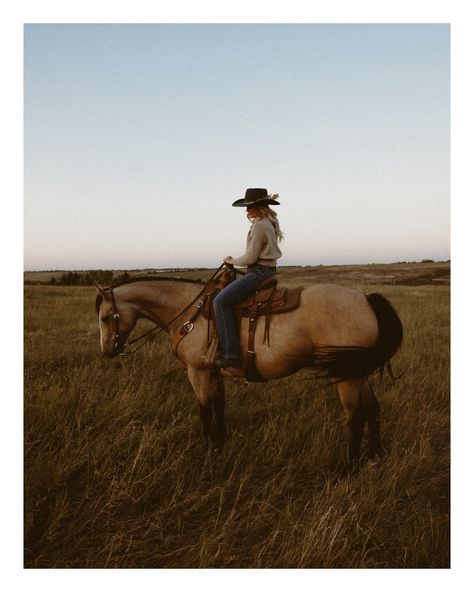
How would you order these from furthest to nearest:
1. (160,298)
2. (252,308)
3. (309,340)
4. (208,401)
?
(160,298)
(208,401)
(252,308)
(309,340)

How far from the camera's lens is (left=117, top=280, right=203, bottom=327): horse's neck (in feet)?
13.7

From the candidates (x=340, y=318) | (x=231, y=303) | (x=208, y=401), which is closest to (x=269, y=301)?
(x=231, y=303)

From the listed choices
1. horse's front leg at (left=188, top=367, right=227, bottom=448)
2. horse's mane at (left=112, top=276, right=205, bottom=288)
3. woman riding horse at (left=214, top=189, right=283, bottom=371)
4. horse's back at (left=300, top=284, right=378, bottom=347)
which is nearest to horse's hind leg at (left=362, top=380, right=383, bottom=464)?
horse's back at (left=300, top=284, right=378, bottom=347)

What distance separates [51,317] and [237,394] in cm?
834

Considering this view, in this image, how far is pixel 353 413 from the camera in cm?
360

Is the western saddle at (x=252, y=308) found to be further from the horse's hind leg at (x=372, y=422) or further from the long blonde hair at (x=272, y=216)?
the horse's hind leg at (x=372, y=422)

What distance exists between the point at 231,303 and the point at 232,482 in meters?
1.72

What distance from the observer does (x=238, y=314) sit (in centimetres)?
376

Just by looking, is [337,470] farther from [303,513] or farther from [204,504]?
[204,504]

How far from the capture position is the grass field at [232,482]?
274 cm

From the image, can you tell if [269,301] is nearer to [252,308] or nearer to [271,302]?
[271,302]

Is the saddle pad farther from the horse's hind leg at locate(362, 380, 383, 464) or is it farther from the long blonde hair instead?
the horse's hind leg at locate(362, 380, 383, 464)

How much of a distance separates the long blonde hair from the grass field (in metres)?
1.36
